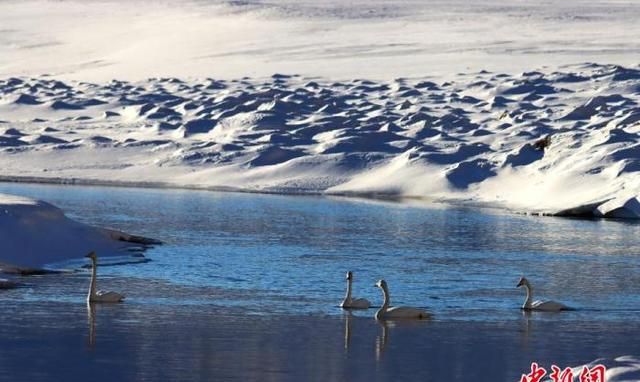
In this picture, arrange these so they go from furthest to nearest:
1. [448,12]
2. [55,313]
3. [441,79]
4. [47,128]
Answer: [448,12] → [441,79] → [47,128] → [55,313]

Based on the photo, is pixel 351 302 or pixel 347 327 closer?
pixel 347 327

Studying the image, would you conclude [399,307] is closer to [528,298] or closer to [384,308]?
[384,308]

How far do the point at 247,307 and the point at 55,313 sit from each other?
6.04 ft

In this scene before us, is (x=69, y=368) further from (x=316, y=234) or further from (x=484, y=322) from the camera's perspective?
(x=316, y=234)

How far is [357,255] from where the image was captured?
18.7 m

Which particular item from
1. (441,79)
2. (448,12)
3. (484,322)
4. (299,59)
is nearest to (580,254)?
(484,322)

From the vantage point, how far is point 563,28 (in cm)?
6278

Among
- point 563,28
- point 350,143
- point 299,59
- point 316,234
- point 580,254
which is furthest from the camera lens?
point 563,28

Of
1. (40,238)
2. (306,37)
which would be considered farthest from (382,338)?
(306,37)

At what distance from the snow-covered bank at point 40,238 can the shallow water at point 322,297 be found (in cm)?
43

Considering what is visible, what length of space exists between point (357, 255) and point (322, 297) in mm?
3598

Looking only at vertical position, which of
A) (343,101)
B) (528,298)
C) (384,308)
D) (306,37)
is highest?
(384,308)

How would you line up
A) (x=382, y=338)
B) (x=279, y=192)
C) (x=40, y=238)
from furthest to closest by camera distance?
(x=279, y=192) < (x=40, y=238) < (x=382, y=338)

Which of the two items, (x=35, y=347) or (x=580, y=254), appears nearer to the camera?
(x=35, y=347)
